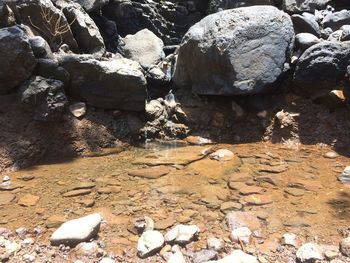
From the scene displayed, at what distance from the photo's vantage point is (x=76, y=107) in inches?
190

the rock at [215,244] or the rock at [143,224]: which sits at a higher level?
the rock at [215,244]

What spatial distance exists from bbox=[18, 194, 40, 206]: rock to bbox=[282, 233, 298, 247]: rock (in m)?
2.11

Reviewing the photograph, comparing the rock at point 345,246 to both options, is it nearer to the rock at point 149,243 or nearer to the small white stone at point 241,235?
the small white stone at point 241,235

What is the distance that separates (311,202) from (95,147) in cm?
265

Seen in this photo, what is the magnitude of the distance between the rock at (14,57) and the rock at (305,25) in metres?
3.72

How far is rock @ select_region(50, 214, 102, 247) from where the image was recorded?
2.69 m

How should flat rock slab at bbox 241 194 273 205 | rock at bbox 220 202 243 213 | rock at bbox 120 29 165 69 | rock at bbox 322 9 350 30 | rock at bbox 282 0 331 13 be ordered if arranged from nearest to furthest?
rock at bbox 220 202 243 213, flat rock slab at bbox 241 194 273 205, rock at bbox 322 9 350 30, rock at bbox 120 29 165 69, rock at bbox 282 0 331 13

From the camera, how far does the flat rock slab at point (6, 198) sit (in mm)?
3396

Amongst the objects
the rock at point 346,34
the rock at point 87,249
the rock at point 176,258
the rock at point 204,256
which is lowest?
the rock at point 87,249

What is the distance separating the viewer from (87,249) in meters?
2.63

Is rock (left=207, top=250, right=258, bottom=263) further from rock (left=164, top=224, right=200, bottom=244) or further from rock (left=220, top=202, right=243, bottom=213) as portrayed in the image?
rock (left=220, top=202, right=243, bottom=213)

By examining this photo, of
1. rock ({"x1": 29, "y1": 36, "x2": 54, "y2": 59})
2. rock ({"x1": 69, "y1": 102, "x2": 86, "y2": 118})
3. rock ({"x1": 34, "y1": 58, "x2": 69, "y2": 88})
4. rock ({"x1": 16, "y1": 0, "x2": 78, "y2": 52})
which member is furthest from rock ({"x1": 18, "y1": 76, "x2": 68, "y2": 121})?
rock ({"x1": 16, "y1": 0, "x2": 78, "y2": 52})

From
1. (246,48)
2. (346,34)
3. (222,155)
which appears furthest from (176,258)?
(346,34)

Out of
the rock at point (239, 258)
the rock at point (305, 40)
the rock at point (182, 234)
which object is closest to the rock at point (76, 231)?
the rock at point (182, 234)
